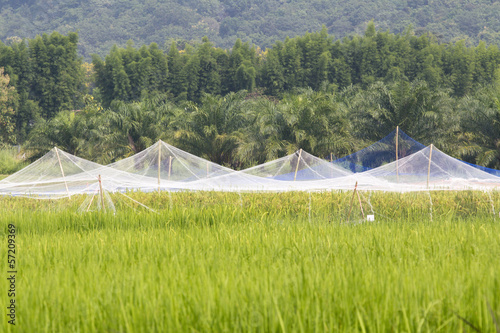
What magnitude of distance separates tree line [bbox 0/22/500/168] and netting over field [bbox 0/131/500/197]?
7282mm

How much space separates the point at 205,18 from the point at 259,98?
10131 cm

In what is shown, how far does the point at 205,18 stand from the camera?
403 feet

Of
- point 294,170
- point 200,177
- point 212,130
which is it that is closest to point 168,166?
point 200,177

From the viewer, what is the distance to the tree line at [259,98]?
803 inches

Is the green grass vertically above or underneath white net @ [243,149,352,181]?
underneath

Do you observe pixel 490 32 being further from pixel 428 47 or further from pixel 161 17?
pixel 161 17

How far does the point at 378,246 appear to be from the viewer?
13.4 ft

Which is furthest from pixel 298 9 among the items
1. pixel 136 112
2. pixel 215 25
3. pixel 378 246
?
pixel 378 246

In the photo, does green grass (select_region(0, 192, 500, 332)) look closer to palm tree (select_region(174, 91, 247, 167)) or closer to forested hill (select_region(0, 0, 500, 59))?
palm tree (select_region(174, 91, 247, 167))

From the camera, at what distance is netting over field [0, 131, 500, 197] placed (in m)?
10.3

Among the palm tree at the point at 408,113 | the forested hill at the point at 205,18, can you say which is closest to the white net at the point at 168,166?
the palm tree at the point at 408,113

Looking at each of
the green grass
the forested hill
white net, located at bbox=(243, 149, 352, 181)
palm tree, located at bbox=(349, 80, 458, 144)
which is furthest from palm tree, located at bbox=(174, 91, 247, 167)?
the forested hill

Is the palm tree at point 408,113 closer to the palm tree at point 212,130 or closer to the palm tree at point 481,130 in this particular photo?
the palm tree at point 481,130

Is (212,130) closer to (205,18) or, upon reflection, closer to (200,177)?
(200,177)
